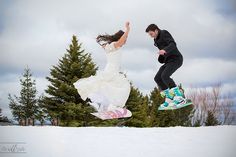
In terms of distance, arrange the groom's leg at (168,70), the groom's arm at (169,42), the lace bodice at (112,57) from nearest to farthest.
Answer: the groom's arm at (169,42) → the groom's leg at (168,70) → the lace bodice at (112,57)

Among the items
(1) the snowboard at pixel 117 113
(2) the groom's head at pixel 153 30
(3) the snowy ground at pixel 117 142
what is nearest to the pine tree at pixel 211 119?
(1) the snowboard at pixel 117 113

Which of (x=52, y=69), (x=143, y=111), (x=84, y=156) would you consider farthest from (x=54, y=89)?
(x=84, y=156)

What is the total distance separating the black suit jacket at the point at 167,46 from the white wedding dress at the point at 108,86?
2.86 feet

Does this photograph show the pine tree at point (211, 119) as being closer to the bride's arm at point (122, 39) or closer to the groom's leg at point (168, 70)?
the bride's arm at point (122, 39)

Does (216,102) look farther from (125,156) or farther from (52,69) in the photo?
(125,156)

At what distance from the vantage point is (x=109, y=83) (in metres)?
6.60

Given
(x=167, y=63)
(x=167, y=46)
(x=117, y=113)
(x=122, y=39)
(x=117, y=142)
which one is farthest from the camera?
(x=117, y=113)

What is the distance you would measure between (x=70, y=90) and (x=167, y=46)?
12.4m

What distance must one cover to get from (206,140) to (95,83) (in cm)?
269

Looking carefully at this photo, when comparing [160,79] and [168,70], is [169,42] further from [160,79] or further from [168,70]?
[160,79]

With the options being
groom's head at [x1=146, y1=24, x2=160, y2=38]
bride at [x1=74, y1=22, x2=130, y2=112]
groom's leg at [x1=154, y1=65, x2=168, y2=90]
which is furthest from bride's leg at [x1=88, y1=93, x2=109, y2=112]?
groom's head at [x1=146, y1=24, x2=160, y2=38]

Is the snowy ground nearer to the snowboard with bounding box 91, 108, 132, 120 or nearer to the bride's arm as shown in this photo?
the snowboard with bounding box 91, 108, 132, 120

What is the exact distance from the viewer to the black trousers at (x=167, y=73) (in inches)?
228

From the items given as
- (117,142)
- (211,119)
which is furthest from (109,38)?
(211,119)
